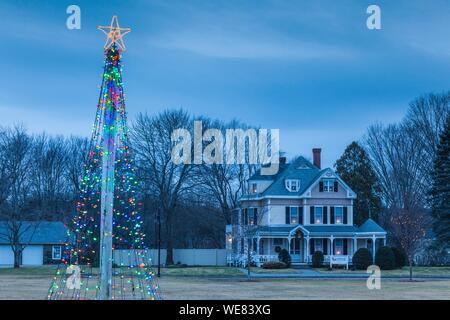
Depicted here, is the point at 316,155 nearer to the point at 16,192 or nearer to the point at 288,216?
the point at 288,216

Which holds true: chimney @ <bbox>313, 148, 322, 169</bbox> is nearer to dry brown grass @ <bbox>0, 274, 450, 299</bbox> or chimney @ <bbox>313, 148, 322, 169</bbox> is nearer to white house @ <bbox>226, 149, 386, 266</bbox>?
white house @ <bbox>226, 149, 386, 266</bbox>

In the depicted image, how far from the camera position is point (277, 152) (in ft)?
200

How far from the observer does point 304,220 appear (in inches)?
2142

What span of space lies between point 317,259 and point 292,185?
23.1 ft

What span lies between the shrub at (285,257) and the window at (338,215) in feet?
18.9

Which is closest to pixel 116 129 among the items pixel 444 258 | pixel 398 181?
pixel 444 258

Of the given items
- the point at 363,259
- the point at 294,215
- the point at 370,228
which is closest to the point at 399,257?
the point at 370,228

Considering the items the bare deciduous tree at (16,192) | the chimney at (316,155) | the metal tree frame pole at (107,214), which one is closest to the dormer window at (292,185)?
the chimney at (316,155)

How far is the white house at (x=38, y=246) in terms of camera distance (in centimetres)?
6275

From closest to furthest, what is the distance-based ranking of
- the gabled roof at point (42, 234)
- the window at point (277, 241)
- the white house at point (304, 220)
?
the white house at point (304, 220) → the window at point (277, 241) → the gabled roof at point (42, 234)

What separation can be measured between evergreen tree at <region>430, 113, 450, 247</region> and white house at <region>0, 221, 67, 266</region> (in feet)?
106

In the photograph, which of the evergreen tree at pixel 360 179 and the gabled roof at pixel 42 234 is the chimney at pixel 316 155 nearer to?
the evergreen tree at pixel 360 179
